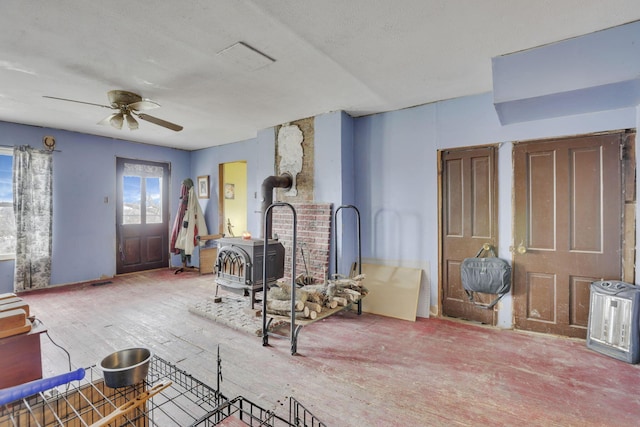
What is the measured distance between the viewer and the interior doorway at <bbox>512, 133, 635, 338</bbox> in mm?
2869

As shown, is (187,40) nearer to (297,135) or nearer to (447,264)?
(297,135)

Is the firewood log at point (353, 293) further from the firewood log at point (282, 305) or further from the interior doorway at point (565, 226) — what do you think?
the interior doorway at point (565, 226)

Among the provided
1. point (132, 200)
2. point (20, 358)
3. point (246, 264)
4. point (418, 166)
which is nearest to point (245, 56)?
point (246, 264)

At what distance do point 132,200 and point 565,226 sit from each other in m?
6.72

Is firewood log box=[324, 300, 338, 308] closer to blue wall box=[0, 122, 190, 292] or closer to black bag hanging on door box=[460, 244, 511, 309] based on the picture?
black bag hanging on door box=[460, 244, 511, 309]

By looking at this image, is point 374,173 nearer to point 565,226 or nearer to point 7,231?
point 565,226

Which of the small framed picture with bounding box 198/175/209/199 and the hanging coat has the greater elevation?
the small framed picture with bounding box 198/175/209/199

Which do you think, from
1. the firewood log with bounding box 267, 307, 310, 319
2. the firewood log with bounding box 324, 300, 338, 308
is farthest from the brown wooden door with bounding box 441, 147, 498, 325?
the firewood log with bounding box 267, 307, 310, 319

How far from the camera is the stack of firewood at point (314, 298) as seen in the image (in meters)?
2.96

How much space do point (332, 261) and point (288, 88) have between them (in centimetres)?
219

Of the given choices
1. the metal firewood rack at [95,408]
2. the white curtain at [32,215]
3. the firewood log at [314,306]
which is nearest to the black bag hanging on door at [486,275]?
the firewood log at [314,306]

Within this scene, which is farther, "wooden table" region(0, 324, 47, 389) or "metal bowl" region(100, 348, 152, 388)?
"wooden table" region(0, 324, 47, 389)

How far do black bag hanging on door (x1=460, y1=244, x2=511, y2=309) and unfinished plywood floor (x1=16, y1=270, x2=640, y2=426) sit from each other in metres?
0.41

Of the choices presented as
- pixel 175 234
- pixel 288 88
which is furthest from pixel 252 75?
pixel 175 234
